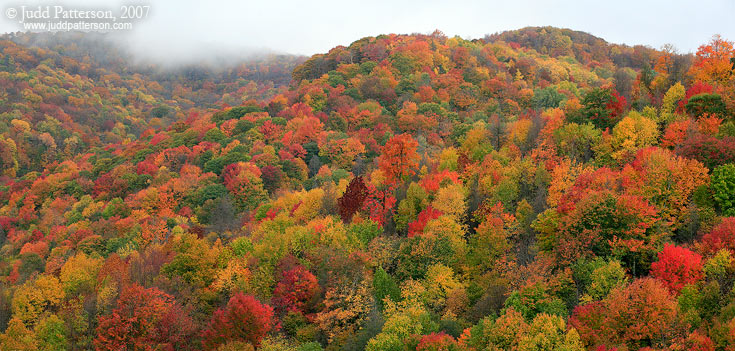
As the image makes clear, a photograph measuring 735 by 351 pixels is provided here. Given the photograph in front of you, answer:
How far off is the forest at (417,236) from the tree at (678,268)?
18cm

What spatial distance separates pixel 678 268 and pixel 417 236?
2484cm

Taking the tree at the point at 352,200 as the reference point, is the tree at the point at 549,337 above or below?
below

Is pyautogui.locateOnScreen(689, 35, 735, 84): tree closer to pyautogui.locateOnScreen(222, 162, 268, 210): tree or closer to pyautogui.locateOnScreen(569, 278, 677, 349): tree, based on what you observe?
pyautogui.locateOnScreen(569, 278, 677, 349): tree

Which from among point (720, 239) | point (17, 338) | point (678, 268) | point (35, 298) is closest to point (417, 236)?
point (678, 268)

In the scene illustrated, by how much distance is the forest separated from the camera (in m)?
46.7

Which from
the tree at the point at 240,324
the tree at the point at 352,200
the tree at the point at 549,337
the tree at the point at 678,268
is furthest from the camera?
the tree at the point at 352,200

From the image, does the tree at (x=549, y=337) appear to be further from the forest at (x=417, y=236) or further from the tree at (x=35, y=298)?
the tree at (x=35, y=298)

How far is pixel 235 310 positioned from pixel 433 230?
22142 millimetres

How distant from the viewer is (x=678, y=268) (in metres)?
46.7

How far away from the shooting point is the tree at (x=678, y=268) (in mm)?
45938

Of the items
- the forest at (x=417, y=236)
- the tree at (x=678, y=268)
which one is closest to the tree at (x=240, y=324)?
the forest at (x=417, y=236)

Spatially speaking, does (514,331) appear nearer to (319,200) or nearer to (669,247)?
(669,247)

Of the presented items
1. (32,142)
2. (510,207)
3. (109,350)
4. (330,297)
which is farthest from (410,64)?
(32,142)

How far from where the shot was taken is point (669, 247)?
158 feet
